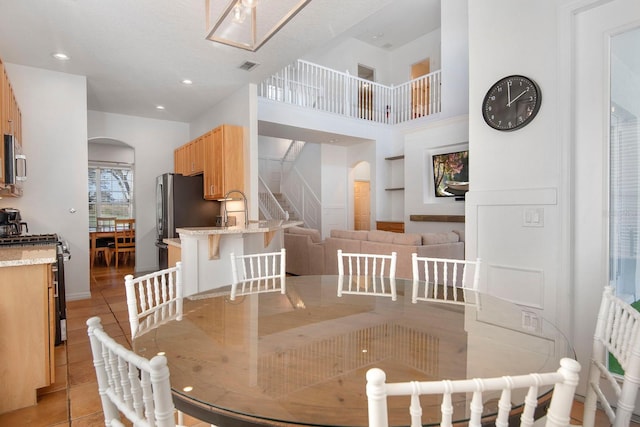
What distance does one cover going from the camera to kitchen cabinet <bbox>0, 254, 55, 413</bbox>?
6.82 ft

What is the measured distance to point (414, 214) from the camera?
24.5ft

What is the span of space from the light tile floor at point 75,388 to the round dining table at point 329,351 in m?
0.86

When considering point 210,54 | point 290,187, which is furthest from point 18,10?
point 290,187

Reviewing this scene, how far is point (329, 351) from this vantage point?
1.18 metres

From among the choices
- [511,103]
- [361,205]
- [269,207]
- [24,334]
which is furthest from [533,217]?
[361,205]

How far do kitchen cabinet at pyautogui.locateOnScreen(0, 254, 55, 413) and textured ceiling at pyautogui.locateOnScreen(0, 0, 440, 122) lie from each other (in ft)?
6.83

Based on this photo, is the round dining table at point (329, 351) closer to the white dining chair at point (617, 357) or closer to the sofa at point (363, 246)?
the white dining chair at point (617, 357)

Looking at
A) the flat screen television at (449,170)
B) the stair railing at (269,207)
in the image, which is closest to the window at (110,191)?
the stair railing at (269,207)

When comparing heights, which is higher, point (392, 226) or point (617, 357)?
point (392, 226)

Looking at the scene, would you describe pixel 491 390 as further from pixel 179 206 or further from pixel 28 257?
pixel 179 206

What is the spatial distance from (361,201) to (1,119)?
8.57m

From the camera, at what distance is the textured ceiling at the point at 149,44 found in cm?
280

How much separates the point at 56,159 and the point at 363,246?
3.95m

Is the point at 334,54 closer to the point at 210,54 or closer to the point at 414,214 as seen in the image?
the point at 414,214
